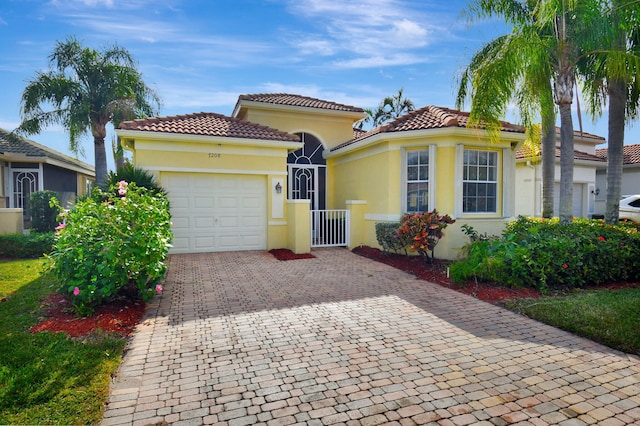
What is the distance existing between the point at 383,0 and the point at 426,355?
832 centimetres

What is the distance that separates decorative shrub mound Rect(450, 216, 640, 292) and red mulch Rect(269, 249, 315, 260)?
457 centimetres

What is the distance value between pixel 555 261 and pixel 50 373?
8.65 metres

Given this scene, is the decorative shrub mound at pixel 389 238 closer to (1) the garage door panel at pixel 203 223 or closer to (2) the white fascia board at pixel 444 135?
(2) the white fascia board at pixel 444 135

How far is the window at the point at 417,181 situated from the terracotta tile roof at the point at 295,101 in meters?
5.53

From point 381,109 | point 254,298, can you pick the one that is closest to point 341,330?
point 254,298

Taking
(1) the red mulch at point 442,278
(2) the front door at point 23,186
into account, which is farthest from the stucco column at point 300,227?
(2) the front door at point 23,186

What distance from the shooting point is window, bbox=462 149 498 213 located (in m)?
11.3

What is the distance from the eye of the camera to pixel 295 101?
15.9 meters

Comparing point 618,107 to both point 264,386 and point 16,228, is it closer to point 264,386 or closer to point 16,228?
point 264,386

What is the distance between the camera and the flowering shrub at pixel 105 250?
550 cm

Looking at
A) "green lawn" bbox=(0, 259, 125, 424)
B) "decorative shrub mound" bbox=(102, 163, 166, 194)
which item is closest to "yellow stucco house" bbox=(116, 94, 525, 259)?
"decorative shrub mound" bbox=(102, 163, 166, 194)

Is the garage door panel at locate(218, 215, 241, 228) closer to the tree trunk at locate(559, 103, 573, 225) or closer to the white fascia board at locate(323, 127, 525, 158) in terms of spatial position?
the white fascia board at locate(323, 127, 525, 158)

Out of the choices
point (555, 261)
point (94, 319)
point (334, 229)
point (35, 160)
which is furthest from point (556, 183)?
point (35, 160)

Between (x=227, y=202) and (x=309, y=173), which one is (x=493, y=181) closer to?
(x=309, y=173)
